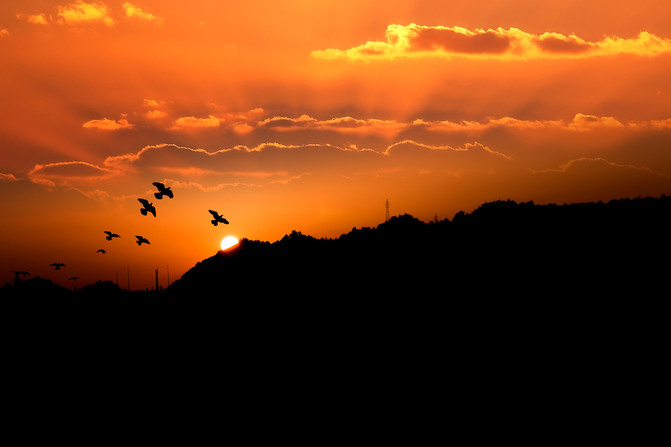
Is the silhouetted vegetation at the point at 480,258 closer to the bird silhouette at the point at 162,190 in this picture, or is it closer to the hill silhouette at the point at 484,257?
the hill silhouette at the point at 484,257

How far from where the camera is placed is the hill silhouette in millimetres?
22734

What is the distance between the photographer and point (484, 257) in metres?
25.1

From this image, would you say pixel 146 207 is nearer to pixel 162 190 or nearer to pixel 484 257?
pixel 162 190

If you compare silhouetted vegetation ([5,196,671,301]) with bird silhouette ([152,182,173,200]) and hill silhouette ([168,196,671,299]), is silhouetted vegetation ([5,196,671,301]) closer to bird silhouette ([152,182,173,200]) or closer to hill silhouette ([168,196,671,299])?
hill silhouette ([168,196,671,299])

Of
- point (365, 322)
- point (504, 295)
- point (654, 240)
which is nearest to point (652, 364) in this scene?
point (504, 295)

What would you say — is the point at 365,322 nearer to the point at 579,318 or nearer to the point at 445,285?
the point at 445,285

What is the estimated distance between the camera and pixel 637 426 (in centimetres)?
1594

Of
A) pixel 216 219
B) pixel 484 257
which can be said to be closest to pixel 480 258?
pixel 484 257

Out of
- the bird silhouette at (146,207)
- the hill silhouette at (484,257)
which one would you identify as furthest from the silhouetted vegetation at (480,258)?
the bird silhouette at (146,207)

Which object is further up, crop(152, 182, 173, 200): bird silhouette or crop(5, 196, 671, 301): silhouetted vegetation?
crop(152, 182, 173, 200): bird silhouette

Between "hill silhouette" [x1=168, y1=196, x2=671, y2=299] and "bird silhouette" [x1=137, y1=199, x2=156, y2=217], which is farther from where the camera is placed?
"bird silhouette" [x1=137, y1=199, x2=156, y2=217]

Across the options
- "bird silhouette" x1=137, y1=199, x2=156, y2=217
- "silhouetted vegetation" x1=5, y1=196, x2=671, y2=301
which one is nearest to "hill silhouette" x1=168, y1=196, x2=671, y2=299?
"silhouetted vegetation" x1=5, y1=196, x2=671, y2=301

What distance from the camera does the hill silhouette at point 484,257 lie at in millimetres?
22734

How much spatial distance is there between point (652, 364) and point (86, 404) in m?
22.0
